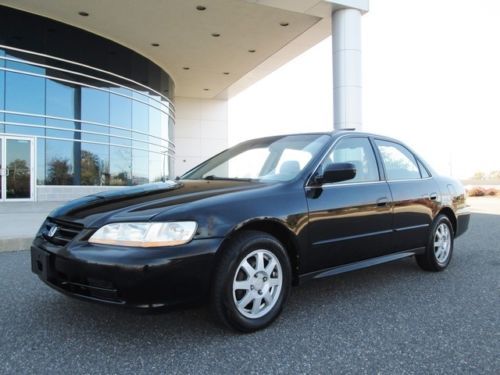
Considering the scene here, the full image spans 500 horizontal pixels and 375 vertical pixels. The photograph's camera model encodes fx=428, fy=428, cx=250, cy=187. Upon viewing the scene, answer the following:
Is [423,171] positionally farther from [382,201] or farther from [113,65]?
[113,65]

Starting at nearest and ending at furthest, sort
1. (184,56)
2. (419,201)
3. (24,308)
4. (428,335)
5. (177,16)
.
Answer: (428,335), (24,308), (419,201), (177,16), (184,56)

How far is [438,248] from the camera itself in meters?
4.76

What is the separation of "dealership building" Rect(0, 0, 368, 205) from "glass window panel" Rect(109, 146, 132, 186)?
4cm

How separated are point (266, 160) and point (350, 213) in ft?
2.84

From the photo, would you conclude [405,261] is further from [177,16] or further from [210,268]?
[177,16]

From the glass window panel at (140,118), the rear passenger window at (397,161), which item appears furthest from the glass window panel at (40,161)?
the rear passenger window at (397,161)

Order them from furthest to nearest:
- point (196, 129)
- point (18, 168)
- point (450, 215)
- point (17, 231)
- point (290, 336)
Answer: point (196, 129)
point (18, 168)
point (17, 231)
point (450, 215)
point (290, 336)

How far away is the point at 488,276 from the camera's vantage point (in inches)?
179

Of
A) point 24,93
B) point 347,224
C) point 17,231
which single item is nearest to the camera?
point 347,224

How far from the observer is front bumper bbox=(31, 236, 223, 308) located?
250cm

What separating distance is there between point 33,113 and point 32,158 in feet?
5.01

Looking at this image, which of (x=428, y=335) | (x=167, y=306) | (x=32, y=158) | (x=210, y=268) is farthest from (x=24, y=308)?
(x=32, y=158)

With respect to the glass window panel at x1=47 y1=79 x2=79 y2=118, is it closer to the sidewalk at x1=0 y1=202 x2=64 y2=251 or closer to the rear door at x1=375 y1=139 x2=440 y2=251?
the sidewalk at x1=0 y1=202 x2=64 y2=251

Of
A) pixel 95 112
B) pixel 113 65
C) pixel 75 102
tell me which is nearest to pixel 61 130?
pixel 75 102
